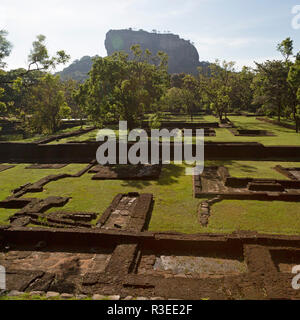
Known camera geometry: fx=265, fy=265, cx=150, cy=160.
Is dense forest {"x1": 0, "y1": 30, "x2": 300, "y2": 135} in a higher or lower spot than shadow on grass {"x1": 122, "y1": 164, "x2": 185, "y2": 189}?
higher

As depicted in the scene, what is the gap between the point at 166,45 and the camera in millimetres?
174500

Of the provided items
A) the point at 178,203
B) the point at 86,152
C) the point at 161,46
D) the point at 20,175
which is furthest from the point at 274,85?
the point at 161,46

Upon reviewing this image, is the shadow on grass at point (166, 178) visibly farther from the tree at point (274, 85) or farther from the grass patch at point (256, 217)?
the tree at point (274, 85)

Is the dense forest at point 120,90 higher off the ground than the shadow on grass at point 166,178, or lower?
higher

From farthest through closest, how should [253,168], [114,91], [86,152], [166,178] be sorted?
[114,91]
[86,152]
[253,168]
[166,178]

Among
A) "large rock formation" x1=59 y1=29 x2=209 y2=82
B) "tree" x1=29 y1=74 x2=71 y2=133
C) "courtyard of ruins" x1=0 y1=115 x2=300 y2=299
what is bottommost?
"courtyard of ruins" x1=0 y1=115 x2=300 y2=299

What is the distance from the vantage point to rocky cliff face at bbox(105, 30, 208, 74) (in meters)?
161

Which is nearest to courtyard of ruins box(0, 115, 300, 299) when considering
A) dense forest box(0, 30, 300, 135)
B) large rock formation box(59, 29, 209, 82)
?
dense forest box(0, 30, 300, 135)

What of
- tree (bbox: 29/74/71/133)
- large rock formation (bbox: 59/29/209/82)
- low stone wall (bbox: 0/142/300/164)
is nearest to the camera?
low stone wall (bbox: 0/142/300/164)

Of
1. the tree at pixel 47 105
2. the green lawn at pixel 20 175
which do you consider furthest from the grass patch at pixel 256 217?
the tree at pixel 47 105

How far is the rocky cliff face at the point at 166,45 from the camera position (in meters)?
161

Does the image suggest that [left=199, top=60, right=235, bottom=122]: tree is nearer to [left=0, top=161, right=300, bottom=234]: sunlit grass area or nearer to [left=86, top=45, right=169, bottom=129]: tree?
[left=86, top=45, right=169, bottom=129]: tree

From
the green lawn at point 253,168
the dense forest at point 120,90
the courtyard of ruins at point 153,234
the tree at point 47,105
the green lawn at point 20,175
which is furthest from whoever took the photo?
the tree at point 47,105

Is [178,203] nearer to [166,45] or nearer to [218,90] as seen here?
[218,90]
